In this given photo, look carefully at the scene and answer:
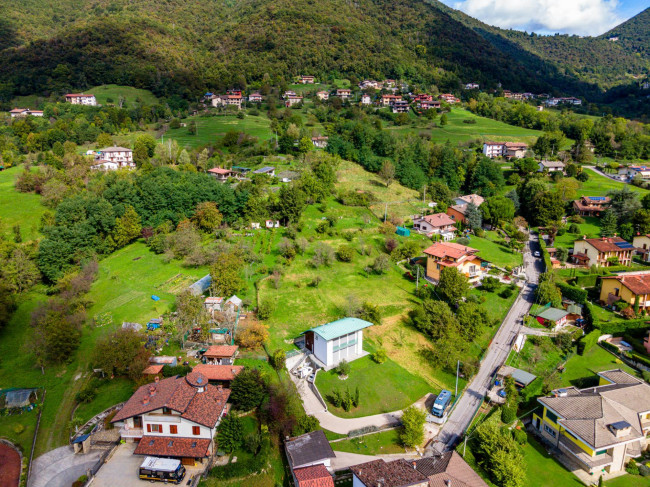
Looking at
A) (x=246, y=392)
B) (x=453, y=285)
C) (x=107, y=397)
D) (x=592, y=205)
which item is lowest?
(x=107, y=397)

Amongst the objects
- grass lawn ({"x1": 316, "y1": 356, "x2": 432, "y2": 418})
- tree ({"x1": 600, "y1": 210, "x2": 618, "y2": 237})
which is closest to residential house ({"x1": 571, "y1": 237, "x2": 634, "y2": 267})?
tree ({"x1": 600, "y1": 210, "x2": 618, "y2": 237})

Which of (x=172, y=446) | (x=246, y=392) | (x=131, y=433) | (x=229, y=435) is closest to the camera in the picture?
(x=172, y=446)

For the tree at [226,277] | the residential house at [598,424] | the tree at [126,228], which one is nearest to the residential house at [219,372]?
the tree at [226,277]

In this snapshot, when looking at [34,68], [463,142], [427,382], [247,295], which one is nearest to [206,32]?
[34,68]

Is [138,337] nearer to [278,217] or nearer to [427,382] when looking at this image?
[427,382]

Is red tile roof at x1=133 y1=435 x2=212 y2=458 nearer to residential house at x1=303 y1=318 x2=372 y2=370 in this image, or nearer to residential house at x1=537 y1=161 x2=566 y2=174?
residential house at x1=303 y1=318 x2=372 y2=370

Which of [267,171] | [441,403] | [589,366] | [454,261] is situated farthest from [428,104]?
[441,403]

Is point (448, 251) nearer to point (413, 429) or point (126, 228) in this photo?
point (413, 429)
